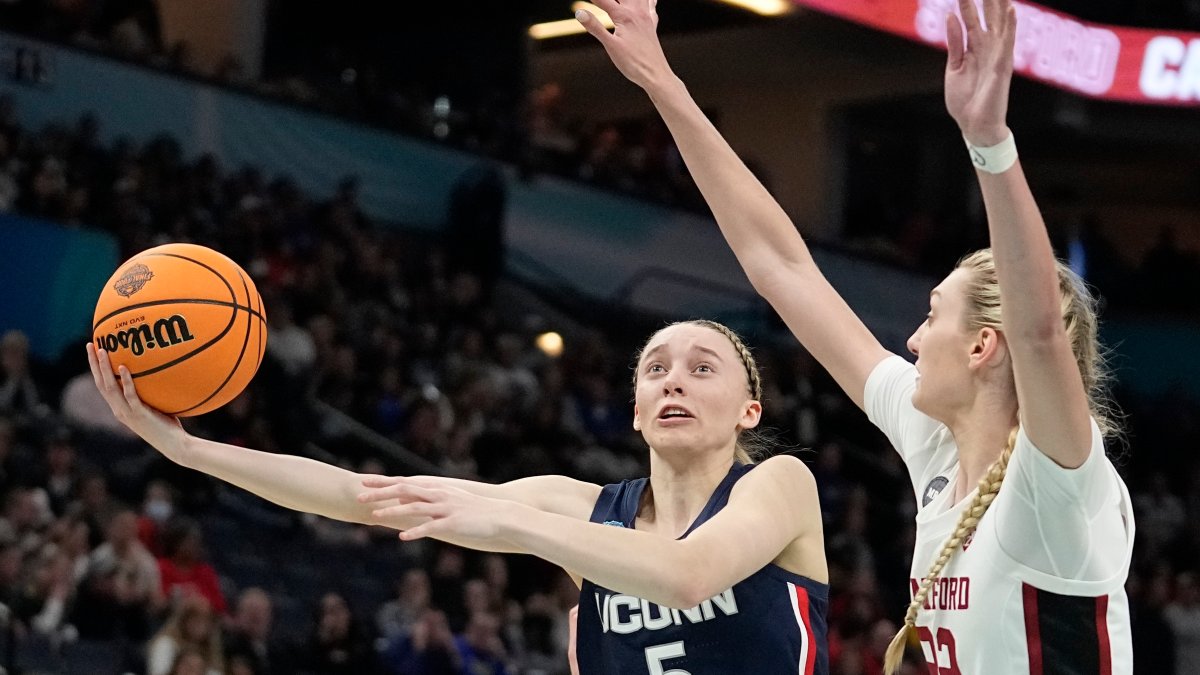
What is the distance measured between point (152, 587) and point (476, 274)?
7.01 meters

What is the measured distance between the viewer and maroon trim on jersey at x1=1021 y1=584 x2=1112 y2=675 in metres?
2.58

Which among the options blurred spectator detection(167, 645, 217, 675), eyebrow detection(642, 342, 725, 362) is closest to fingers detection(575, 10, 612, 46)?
eyebrow detection(642, 342, 725, 362)

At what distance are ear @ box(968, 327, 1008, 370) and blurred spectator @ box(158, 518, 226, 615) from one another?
6.99 metres

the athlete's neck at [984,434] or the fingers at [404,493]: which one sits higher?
the athlete's neck at [984,434]

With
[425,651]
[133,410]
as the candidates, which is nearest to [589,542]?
[133,410]

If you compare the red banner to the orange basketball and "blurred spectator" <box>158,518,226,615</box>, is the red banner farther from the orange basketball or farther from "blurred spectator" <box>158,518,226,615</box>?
the orange basketball

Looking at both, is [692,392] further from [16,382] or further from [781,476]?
[16,382]

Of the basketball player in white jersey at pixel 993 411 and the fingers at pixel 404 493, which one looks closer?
the basketball player in white jersey at pixel 993 411

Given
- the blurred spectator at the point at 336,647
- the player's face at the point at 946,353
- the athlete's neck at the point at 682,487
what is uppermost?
the player's face at the point at 946,353

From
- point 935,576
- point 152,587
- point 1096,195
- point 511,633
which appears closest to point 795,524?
point 935,576

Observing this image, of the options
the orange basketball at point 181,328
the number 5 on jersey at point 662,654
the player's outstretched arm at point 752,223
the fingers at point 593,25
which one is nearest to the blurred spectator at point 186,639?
the orange basketball at point 181,328

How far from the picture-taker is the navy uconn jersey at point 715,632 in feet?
10.9

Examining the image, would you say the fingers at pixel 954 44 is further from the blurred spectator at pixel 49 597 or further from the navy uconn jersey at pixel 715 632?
the blurred spectator at pixel 49 597

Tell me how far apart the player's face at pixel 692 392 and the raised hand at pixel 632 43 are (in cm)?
66
